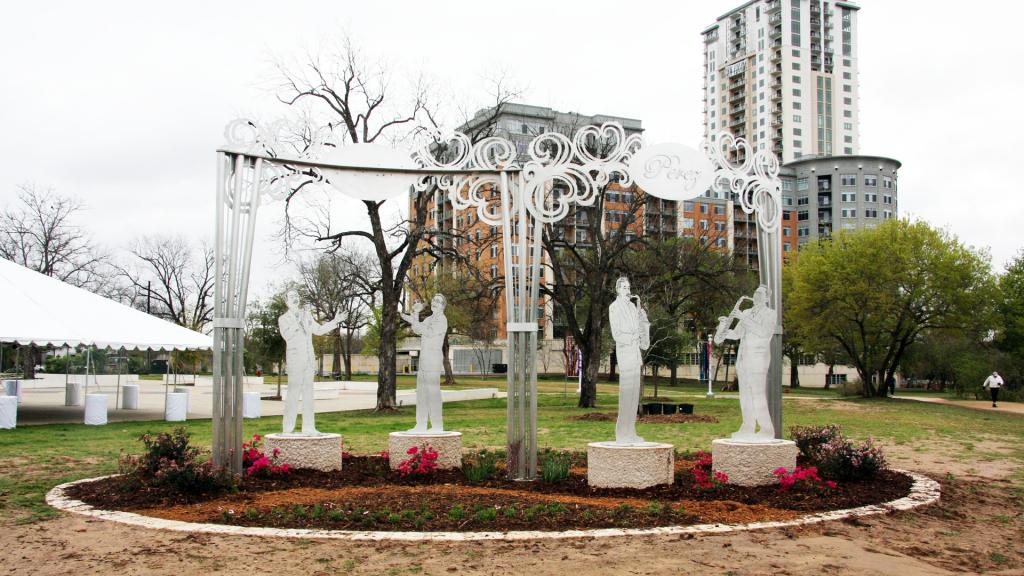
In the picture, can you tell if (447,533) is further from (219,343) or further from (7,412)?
(7,412)

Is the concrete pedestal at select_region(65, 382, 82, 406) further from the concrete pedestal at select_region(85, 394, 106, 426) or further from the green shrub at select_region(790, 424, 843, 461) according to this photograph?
the green shrub at select_region(790, 424, 843, 461)

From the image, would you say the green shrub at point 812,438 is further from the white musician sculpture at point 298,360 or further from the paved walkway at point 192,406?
the paved walkway at point 192,406

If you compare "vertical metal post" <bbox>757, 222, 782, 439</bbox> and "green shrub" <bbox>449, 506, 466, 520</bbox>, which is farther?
"vertical metal post" <bbox>757, 222, 782, 439</bbox>

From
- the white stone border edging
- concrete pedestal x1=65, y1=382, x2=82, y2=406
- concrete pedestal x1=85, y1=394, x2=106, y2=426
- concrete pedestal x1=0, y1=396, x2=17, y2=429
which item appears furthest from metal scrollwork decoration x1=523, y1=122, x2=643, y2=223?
concrete pedestal x1=65, y1=382, x2=82, y2=406

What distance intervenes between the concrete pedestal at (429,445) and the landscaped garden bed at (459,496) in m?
0.17

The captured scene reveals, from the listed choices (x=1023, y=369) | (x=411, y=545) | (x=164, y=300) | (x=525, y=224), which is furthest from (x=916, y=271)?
(x=164, y=300)

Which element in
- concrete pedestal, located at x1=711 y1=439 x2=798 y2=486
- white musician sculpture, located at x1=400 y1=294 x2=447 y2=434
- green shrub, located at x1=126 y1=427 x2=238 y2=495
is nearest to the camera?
green shrub, located at x1=126 y1=427 x2=238 y2=495

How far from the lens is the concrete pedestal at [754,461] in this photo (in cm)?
995

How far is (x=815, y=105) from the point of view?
360 feet

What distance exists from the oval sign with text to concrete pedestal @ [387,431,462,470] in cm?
425

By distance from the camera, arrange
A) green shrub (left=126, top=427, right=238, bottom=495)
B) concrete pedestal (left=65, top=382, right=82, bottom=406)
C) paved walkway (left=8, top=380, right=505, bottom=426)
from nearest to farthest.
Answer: green shrub (left=126, top=427, right=238, bottom=495) < paved walkway (left=8, top=380, right=505, bottom=426) < concrete pedestal (left=65, top=382, right=82, bottom=406)

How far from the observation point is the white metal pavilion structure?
34.2 ft

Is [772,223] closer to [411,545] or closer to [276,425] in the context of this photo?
→ [411,545]

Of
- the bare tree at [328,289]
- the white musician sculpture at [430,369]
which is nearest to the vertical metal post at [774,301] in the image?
the white musician sculpture at [430,369]
